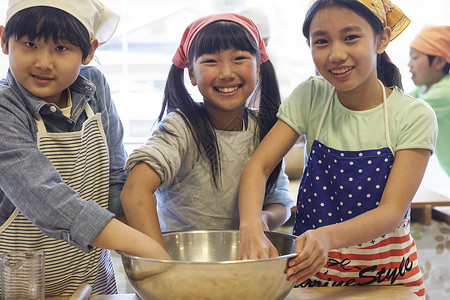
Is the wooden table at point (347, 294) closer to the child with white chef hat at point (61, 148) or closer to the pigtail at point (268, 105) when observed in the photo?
the child with white chef hat at point (61, 148)

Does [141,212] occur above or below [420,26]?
below

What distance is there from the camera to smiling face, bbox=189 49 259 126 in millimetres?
1109

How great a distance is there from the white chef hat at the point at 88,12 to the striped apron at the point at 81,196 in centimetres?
14

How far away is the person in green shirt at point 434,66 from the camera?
2590mm

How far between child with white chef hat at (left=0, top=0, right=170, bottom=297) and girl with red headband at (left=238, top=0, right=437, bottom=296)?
0.26 meters

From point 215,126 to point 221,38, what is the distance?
0.19 m

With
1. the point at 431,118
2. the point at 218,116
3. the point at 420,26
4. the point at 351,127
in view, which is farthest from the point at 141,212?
the point at 420,26

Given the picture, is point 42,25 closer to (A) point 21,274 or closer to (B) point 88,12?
(B) point 88,12

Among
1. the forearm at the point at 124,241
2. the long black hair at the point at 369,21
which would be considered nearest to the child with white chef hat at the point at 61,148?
the forearm at the point at 124,241

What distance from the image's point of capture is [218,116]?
3.92 feet

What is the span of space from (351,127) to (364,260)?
9.8 inches

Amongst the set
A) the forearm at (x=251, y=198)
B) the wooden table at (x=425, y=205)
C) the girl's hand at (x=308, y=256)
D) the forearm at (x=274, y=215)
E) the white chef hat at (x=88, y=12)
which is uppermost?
the white chef hat at (x=88, y=12)

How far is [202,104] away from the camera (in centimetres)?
121

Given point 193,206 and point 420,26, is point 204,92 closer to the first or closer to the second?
point 193,206
